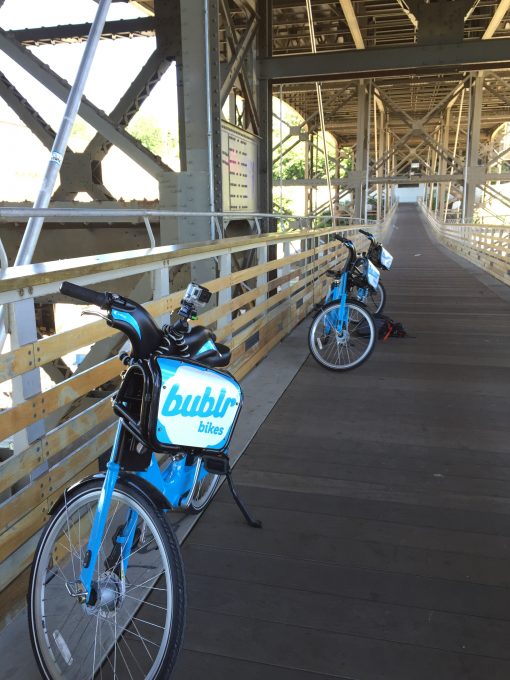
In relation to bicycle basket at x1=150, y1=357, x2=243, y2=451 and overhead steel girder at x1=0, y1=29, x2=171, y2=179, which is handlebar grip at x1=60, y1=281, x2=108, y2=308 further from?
overhead steel girder at x1=0, y1=29, x2=171, y2=179

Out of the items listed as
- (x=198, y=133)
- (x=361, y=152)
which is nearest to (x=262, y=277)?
(x=198, y=133)

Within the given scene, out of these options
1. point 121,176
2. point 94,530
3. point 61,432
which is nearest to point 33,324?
point 61,432

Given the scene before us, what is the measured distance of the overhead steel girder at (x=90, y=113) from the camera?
7.30m

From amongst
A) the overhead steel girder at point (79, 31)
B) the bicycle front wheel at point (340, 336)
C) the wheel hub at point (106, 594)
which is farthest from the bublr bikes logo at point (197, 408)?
the overhead steel girder at point (79, 31)

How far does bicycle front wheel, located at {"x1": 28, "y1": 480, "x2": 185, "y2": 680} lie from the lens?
1.77m

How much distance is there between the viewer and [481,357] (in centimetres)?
606

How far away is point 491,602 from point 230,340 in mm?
2872

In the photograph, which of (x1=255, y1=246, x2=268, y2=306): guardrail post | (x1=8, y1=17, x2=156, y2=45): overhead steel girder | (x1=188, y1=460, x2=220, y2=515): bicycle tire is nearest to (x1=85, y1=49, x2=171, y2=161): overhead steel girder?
(x1=8, y1=17, x2=156, y2=45): overhead steel girder

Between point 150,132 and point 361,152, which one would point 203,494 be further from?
point 150,132

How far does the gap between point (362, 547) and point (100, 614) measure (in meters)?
1.31

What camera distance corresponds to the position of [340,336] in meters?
5.64

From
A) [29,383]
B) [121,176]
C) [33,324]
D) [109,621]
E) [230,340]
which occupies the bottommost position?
[109,621]

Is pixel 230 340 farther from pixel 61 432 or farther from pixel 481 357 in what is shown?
pixel 481 357

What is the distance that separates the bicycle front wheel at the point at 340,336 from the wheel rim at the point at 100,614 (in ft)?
11.5
